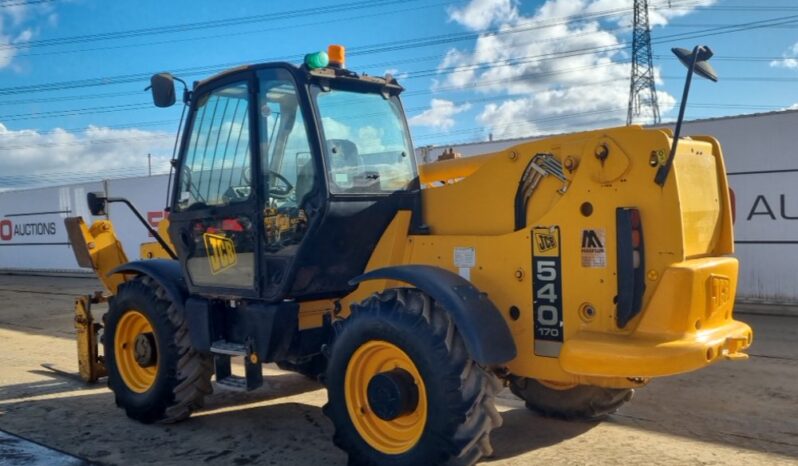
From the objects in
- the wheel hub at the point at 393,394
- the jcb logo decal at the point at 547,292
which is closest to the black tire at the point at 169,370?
the wheel hub at the point at 393,394

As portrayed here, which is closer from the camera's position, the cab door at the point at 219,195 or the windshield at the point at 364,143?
the windshield at the point at 364,143

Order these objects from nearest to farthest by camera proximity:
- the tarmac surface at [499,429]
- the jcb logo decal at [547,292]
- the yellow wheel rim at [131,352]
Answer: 1. the jcb logo decal at [547,292]
2. the tarmac surface at [499,429]
3. the yellow wheel rim at [131,352]

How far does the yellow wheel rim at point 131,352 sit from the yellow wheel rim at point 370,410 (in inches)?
84.5

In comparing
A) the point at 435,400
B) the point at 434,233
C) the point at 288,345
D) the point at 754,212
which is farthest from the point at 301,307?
the point at 754,212

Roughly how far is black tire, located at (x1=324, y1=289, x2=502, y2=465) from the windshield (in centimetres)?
91

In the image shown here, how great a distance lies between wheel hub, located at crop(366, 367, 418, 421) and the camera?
379 centimetres

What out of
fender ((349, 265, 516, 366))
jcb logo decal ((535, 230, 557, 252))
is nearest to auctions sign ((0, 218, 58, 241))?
fender ((349, 265, 516, 366))

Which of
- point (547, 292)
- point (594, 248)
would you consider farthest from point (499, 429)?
point (594, 248)

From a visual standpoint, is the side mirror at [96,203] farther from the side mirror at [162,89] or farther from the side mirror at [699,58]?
the side mirror at [699,58]

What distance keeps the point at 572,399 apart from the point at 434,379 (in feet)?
5.43

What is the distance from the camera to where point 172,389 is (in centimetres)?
512

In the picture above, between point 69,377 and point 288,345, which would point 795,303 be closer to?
point 288,345

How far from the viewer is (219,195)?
4.97m

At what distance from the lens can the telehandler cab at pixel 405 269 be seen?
3523 mm
